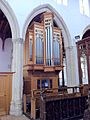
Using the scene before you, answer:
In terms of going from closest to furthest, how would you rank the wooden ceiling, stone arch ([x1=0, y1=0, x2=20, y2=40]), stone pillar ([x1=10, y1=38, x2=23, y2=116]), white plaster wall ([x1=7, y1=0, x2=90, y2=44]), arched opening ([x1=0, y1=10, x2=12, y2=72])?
stone pillar ([x1=10, y1=38, x2=23, y2=116]) → stone arch ([x1=0, y1=0, x2=20, y2=40]) → white plaster wall ([x1=7, y1=0, x2=90, y2=44]) → the wooden ceiling → arched opening ([x1=0, y1=10, x2=12, y2=72])

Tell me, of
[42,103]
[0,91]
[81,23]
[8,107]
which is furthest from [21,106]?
[81,23]

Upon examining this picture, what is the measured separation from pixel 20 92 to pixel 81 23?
17.6 feet

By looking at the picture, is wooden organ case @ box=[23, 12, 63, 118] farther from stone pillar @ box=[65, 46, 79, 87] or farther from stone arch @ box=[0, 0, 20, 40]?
stone pillar @ box=[65, 46, 79, 87]

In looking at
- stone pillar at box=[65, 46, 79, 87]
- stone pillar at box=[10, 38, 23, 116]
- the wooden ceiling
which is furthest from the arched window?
the wooden ceiling

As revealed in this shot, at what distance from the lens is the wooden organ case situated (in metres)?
7.39

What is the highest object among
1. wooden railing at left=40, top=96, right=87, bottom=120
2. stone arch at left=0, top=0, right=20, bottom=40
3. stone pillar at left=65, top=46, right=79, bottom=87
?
stone arch at left=0, top=0, right=20, bottom=40

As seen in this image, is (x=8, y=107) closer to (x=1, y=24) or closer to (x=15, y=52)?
(x=15, y=52)

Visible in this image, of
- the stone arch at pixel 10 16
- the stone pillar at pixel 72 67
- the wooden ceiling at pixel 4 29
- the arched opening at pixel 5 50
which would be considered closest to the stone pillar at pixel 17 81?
the stone arch at pixel 10 16

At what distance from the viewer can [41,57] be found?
749 cm

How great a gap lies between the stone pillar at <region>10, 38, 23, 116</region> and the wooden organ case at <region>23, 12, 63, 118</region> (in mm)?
594

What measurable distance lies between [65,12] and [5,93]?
5133mm

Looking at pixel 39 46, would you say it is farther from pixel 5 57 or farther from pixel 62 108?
pixel 5 57

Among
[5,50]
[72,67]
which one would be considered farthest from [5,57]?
[72,67]

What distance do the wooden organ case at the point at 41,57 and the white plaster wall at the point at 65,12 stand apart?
61 centimetres
